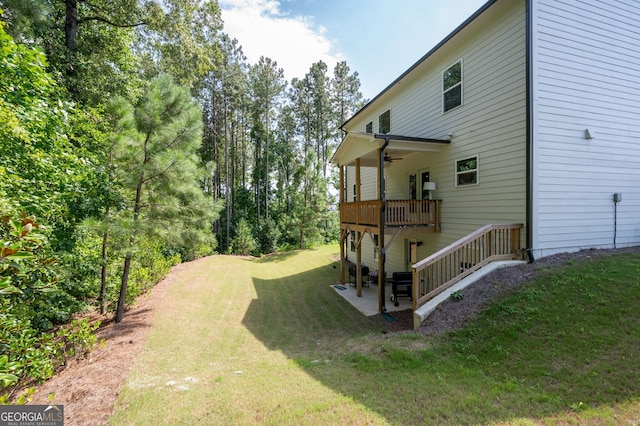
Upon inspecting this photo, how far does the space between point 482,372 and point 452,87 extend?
27.3 feet

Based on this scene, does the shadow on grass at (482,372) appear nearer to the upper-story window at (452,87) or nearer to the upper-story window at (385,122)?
the upper-story window at (452,87)

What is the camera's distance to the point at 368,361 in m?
4.52

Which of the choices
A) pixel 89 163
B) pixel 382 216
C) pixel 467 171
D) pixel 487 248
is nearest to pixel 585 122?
pixel 467 171

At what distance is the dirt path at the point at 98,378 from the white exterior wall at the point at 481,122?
27.1 ft

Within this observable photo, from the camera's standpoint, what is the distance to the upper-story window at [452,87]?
8.65 metres

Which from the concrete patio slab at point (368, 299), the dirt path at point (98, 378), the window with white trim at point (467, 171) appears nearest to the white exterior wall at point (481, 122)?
the window with white trim at point (467, 171)

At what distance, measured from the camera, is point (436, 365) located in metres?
4.22

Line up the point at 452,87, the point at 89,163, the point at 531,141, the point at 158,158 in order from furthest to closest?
the point at 452,87 < the point at 158,158 < the point at 531,141 < the point at 89,163

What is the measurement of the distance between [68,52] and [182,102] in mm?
5892

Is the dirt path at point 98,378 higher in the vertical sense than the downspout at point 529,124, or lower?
lower

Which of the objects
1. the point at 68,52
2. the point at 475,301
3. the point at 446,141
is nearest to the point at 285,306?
the point at 475,301

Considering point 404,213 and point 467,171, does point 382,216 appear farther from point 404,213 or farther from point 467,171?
point 467,171

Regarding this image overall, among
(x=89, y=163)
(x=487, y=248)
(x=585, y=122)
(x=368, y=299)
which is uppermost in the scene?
(x=585, y=122)

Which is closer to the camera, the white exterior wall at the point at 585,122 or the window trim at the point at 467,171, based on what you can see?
the white exterior wall at the point at 585,122
